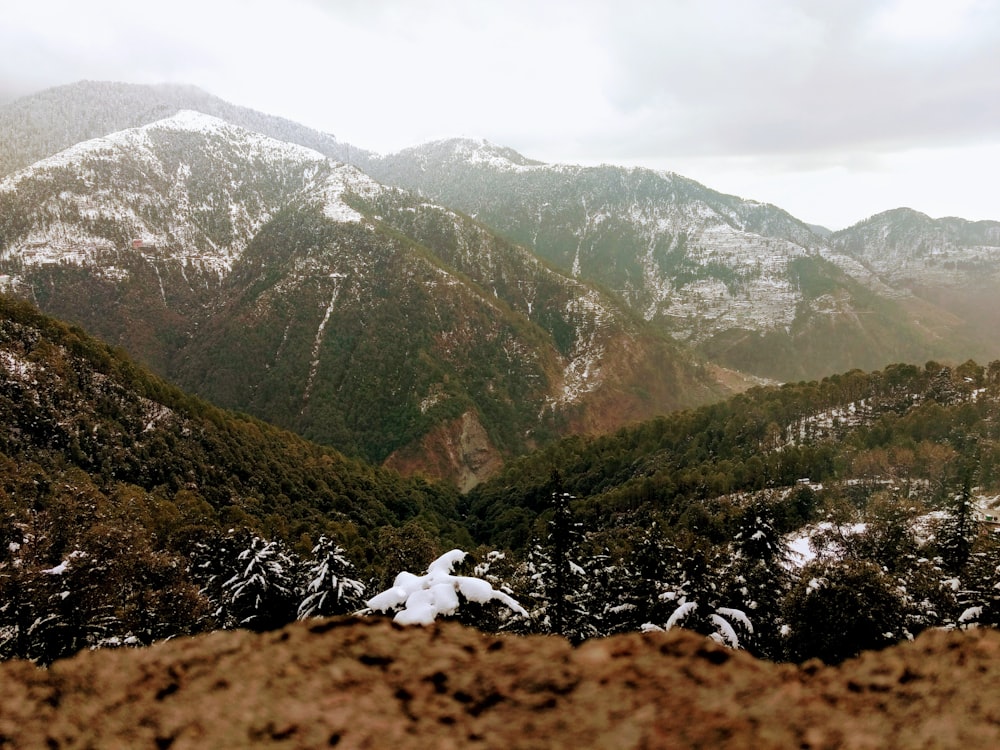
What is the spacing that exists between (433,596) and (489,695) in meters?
5.60

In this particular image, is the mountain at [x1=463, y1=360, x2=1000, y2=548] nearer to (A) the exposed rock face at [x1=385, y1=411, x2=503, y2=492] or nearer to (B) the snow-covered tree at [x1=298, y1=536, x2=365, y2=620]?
(A) the exposed rock face at [x1=385, y1=411, x2=503, y2=492]

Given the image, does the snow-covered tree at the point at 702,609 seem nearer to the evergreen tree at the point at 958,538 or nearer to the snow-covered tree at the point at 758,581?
the snow-covered tree at the point at 758,581

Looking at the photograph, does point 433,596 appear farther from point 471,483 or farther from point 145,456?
point 471,483

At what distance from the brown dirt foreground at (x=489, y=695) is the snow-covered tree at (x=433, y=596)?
4.00 metres

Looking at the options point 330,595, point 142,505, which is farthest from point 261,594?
point 142,505

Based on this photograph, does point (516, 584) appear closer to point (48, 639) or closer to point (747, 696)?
point (48, 639)

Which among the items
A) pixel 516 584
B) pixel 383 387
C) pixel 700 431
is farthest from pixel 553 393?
pixel 516 584

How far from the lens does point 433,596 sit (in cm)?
1214

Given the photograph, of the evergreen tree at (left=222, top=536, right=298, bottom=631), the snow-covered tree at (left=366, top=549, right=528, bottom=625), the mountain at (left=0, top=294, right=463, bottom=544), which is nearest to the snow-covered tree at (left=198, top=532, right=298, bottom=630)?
the evergreen tree at (left=222, top=536, right=298, bottom=631)

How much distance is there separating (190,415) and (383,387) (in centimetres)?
8143

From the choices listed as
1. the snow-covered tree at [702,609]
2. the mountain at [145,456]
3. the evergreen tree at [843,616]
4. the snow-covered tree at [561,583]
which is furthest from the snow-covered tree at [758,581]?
the mountain at [145,456]

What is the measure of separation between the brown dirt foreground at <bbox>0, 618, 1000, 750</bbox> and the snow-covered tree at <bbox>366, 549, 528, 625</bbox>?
400cm

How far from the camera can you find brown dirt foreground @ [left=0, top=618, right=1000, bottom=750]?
19.5ft

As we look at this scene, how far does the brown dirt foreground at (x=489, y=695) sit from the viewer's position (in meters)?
5.95
